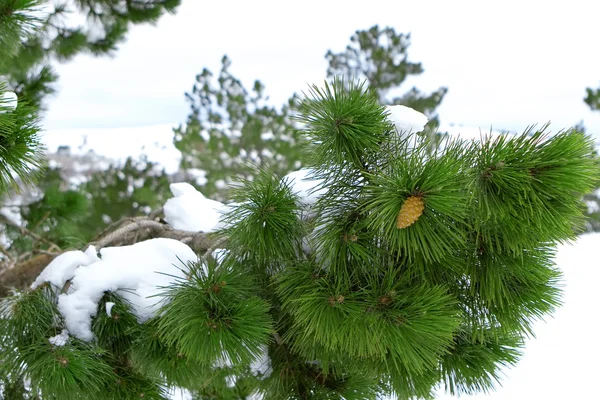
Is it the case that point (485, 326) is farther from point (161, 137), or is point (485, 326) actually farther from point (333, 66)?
point (333, 66)

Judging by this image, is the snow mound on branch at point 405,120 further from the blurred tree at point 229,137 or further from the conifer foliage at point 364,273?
the blurred tree at point 229,137

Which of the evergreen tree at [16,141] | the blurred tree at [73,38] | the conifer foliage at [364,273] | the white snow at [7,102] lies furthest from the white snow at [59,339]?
the blurred tree at [73,38]

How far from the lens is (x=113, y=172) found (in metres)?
6.54


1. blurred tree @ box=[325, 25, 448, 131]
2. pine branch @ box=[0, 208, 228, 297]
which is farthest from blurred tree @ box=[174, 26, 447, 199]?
pine branch @ box=[0, 208, 228, 297]

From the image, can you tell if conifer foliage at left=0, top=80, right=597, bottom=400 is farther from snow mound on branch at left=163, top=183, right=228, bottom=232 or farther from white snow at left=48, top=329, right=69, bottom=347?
snow mound on branch at left=163, top=183, right=228, bottom=232

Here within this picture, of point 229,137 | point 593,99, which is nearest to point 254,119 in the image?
point 229,137

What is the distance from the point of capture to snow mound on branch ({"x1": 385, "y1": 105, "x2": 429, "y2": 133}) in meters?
0.82

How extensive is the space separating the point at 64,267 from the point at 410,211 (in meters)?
0.66

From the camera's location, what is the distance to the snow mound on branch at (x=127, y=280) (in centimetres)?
95

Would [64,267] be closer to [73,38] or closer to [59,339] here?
[59,339]

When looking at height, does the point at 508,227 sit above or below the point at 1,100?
above

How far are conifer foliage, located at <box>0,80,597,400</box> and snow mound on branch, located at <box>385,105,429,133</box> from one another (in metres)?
0.01

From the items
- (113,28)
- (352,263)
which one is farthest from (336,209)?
(113,28)

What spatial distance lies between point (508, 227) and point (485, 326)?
23 centimetres
